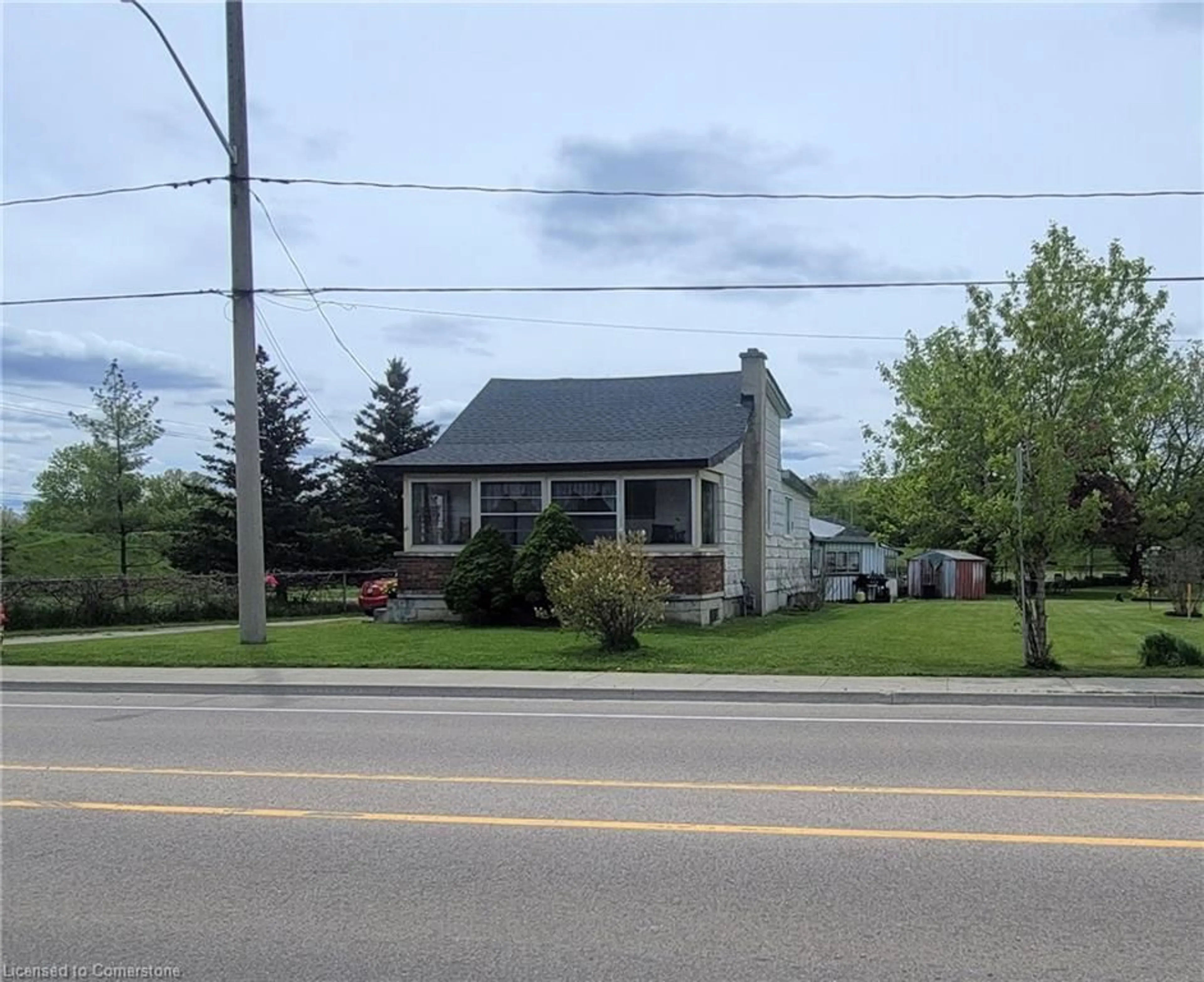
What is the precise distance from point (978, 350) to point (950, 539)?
3.77 m

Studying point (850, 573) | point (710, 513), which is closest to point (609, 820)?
point (710, 513)

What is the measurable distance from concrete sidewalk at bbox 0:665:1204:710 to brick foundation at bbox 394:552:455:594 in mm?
7971

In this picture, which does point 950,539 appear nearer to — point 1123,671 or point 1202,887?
point 1123,671

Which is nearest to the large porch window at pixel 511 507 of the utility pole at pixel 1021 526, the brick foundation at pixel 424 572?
the brick foundation at pixel 424 572

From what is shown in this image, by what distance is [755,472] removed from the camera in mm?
27312

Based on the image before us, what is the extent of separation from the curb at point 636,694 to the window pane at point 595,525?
970 centimetres

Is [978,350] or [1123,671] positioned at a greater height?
[978,350]

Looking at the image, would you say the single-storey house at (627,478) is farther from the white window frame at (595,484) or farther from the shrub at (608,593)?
the shrub at (608,593)

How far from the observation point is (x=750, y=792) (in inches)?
294

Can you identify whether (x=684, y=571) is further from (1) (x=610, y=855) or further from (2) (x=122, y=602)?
(1) (x=610, y=855)

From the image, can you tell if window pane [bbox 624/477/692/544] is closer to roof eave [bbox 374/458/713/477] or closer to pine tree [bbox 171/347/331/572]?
roof eave [bbox 374/458/713/477]

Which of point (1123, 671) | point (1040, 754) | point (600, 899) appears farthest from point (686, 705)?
point (600, 899)

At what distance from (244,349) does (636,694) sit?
30.7 feet

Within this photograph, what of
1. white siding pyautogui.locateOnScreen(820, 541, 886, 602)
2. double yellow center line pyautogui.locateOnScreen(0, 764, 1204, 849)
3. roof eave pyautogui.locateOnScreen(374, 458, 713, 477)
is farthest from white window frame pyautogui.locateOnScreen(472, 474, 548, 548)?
white siding pyautogui.locateOnScreen(820, 541, 886, 602)
